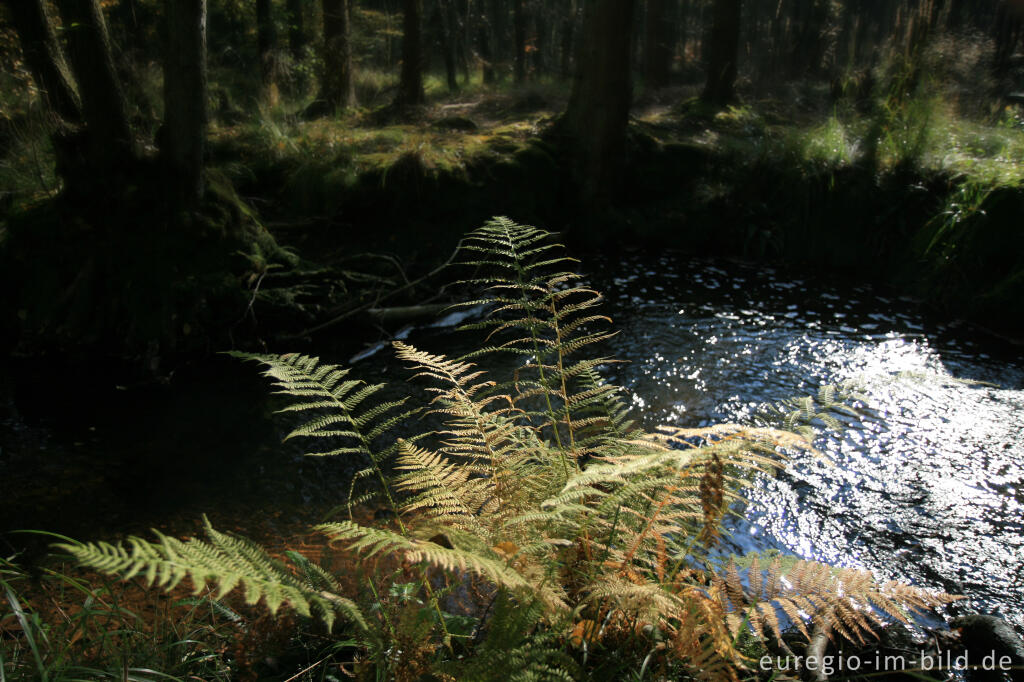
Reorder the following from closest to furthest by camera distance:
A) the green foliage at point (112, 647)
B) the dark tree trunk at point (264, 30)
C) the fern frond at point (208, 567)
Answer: the fern frond at point (208, 567) → the green foliage at point (112, 647) → the dark tree trunk at point (264, 30)

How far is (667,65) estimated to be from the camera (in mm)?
15547

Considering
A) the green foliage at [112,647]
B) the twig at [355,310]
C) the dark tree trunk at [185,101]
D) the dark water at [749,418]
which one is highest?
the dark tree trunk at [185,101]

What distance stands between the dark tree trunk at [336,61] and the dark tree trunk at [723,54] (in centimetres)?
707

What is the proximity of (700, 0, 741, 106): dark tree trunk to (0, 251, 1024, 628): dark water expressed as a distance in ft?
24.0

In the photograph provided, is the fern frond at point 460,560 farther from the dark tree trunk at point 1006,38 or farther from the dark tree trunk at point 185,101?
the dark tree trunk at point 1006,38

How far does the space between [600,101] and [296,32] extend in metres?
8.07

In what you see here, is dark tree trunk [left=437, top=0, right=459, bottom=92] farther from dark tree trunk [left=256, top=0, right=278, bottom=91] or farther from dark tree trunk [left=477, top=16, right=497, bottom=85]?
dark tree trunk [left=256, top=0, right=278, bottom=91]

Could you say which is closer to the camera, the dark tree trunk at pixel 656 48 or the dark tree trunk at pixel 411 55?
the dark tree trunk at pixel 411 55

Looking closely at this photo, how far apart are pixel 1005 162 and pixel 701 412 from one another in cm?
554

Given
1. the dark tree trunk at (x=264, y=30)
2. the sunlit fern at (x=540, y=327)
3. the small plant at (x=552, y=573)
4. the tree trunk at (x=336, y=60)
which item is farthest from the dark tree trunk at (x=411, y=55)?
the small plant at (x=552, y=573)

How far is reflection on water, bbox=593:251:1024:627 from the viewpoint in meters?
3.28

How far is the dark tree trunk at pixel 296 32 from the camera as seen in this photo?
13.1 meters

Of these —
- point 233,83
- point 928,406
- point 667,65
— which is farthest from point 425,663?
point 667,65

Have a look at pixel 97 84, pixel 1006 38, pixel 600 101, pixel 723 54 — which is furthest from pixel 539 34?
pixel 97 84
